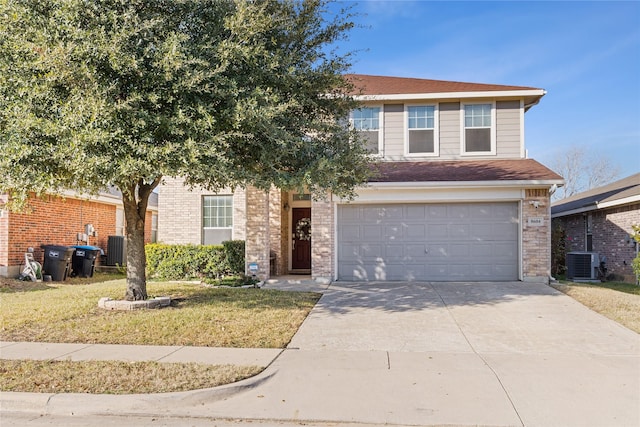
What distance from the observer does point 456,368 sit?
19.1 ft

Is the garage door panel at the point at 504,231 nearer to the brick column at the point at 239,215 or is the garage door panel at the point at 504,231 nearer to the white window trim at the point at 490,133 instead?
the white window trim at the point at 490,133

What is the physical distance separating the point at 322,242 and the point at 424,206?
3.01m

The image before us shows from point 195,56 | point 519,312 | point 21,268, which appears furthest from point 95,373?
point 21,268

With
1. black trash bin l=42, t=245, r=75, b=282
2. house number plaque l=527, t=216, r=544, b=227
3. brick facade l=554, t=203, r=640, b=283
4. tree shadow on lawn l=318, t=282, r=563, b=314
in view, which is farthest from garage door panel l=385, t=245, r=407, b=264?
black trash bin l=42, t=245, r=75, b=282

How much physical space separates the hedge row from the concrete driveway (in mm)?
4524

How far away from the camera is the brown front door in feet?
50.7

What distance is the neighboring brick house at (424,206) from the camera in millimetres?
12492

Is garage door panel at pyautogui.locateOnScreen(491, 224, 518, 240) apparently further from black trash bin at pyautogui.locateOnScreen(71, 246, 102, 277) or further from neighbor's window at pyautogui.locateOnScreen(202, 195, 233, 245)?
black trash bin at pyautogui.locateOnScreen(71, 246, 102, 277)

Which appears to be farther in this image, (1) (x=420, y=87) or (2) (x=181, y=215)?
(2) (x=181, y=215)

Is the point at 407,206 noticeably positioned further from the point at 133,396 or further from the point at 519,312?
the point at 133,396

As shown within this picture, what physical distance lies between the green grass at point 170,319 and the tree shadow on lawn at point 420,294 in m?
0.85

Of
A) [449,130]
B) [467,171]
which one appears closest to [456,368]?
[467,171]

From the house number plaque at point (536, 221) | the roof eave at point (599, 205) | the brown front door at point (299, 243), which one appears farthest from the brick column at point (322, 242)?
the roof eave at point (599, 205)

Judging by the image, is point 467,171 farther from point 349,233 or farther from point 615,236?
point 615,236
